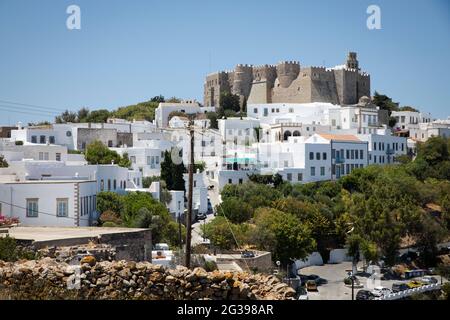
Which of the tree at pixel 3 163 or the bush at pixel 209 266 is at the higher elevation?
the tree at pixel 3 163

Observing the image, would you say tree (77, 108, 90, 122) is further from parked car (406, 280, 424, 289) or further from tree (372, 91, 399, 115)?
parked car (406, 280, 424, 289)

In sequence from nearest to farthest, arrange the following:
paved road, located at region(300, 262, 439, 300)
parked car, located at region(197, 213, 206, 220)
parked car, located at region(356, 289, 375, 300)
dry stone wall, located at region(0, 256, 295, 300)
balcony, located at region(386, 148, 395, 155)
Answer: dry stone wall, located at region(0, 256, 295, 300), parked car, located at region(356, 289, 375, 300), paved road, located at region(300, 262, 439, 300), parked car, located at region(197, 213, 206, 220), balcony, located at region(386, 148, 395, 155)

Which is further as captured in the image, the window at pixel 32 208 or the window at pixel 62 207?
the window at pixel 62 207

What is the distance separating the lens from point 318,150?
136 feet

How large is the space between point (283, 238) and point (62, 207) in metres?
9.74

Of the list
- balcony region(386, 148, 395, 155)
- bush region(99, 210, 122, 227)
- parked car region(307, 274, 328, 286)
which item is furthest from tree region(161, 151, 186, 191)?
balcony region(386, 148, 395, 155)

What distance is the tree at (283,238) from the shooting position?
25625mm

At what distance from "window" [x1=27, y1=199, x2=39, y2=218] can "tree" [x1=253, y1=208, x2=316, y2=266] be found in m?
9.01

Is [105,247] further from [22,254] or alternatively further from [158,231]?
[158,231]

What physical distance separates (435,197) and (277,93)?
75.5ft

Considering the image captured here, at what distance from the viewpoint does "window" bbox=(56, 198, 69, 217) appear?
1922 centimetres

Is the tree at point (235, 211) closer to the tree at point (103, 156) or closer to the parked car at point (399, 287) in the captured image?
the tree at point (103, 156)

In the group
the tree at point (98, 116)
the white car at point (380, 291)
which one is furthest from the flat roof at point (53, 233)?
the tree at point (98, 116)

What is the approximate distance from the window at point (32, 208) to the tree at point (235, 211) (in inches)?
502
